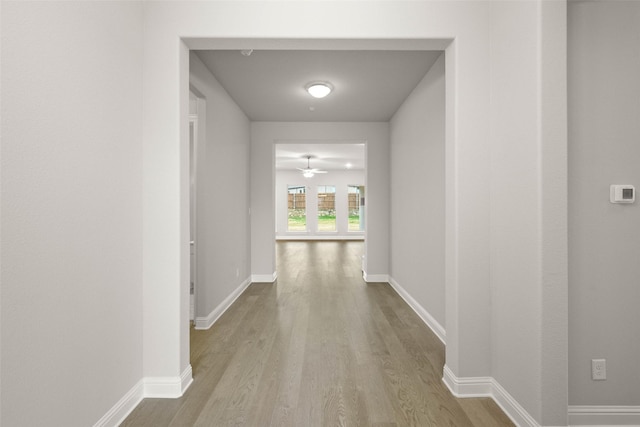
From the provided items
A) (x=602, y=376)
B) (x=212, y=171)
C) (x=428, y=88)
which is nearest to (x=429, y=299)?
(x=602, y=376)

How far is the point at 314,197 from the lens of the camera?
12.3 m

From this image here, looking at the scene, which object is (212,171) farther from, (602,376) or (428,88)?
(602,376)

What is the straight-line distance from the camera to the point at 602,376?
175cm

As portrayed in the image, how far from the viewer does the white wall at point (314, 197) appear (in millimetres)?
12227

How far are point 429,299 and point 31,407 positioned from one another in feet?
10.3

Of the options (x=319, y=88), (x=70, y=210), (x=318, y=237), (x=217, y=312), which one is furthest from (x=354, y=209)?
(x=70, y=210)

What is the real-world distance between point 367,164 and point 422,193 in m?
1.86

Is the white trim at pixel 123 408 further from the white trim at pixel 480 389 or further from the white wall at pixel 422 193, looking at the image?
the white wall at pixel 422 193

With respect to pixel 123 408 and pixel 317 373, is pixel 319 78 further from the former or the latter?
pixel 123 408

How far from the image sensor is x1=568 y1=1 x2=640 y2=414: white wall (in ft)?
5.70

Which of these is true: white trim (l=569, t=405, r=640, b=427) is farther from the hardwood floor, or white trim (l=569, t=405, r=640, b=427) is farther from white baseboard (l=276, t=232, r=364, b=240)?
white baseboard (l=276, t=232, r=364, b=240)

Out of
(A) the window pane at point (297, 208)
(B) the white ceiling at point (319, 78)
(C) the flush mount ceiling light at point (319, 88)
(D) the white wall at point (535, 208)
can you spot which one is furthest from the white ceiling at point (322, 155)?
(D) the white wall at point (535, 208)

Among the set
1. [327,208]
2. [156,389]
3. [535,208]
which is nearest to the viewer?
[535,208]

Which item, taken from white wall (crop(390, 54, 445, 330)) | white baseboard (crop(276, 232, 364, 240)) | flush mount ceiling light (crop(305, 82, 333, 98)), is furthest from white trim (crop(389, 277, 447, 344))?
white baseboard (crop(276, 232, 364, 240))
